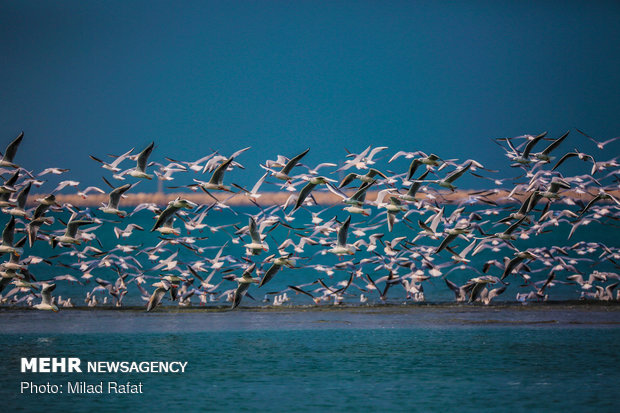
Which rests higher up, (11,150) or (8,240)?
(11,150)

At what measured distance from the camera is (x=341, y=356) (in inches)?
963

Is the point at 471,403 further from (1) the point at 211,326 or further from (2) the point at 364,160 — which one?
(1) the point at 211,326

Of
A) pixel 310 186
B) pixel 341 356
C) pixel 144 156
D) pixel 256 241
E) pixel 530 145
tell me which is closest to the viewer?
pixel 310 186

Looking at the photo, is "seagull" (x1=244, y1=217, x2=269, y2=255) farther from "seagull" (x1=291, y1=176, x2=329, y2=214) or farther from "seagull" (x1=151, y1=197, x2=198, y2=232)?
"seagull" (x1=291, y1=176, x2=329, y2=214)

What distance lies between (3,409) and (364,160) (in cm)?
1385

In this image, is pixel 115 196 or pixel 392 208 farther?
pixel 392 208

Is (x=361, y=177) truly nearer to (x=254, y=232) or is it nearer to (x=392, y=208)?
(x=392, y=208)

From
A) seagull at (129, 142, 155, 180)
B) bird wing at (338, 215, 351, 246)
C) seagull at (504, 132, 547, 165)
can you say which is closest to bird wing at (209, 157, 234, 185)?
seagull at (129, 142, 155, 180)

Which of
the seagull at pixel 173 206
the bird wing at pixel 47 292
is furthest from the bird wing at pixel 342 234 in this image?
the bird wing at pixel 47 292

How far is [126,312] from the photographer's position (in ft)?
112

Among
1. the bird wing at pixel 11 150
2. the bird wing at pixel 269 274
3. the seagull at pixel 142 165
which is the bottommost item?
the bird wing at pixel 269 274

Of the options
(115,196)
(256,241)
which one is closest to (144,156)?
(115,196)

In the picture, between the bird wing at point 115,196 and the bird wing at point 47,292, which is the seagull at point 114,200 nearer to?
the bird wing at point 115,196

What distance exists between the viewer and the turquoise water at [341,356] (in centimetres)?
1938
